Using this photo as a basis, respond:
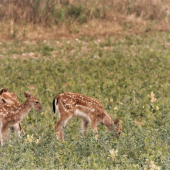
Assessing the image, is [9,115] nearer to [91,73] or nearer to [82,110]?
[82,110]

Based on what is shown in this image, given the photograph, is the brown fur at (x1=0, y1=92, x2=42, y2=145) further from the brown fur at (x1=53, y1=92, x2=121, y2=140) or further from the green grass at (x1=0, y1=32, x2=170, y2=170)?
the brown fur at (x1=53, y1=92, x2=121, y2=140)

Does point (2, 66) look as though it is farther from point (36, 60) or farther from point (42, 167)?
point (42, 167)

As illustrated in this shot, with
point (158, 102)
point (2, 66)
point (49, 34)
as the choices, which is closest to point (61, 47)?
point (49, 34)

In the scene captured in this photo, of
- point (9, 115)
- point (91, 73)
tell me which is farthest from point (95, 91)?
point (9, 115)

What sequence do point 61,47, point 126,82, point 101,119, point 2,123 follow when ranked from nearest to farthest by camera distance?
point 2,123 < point 101,119 < point 126,82 < point 61,47

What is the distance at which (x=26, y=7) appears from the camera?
23734 mm

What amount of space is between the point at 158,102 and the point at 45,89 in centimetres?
345

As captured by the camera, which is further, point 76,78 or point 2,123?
point 76,78

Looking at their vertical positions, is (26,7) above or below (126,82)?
below

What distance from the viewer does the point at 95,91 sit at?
14.8 m

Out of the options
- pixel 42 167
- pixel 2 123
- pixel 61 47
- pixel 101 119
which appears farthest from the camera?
pixel 61 47

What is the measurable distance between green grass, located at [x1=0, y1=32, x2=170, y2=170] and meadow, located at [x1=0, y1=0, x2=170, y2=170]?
21 millimetres

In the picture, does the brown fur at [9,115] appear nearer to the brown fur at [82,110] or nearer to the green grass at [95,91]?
the green grass at [95,91]

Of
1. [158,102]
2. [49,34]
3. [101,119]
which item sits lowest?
[49,34]
